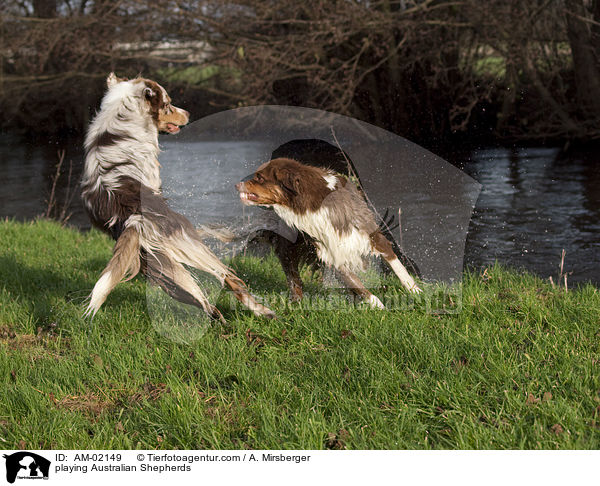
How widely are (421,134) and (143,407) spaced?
11754 mm

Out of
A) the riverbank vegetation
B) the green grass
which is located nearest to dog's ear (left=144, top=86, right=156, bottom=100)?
the green grass

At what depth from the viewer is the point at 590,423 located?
2.82m

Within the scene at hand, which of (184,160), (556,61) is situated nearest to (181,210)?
(184,160)

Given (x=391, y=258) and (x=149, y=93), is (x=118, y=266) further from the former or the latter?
(x=391, y=258)

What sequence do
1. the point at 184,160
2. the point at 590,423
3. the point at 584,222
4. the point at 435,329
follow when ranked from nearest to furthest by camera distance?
the point at 590,423 → the point at 435,329 → the point at 184,160 → the point at 584,222

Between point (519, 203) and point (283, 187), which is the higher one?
point (283, 187)

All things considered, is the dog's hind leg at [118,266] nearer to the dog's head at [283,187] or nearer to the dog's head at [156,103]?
the dog's head at [283,187]

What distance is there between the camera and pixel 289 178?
4.26m

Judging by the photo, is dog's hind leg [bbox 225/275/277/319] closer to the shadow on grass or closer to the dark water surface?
the dark water surface

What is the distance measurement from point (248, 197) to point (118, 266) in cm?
100

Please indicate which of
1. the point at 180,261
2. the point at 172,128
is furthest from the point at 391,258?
the point at 172,128

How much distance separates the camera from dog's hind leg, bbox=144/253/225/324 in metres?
3.99
